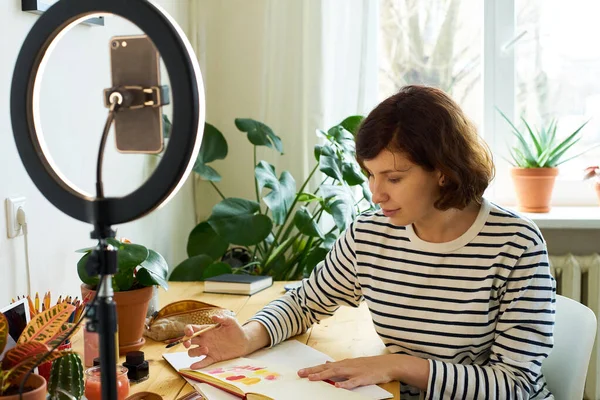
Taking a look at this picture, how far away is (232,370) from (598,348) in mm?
1762

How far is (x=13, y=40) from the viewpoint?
4.73 ft

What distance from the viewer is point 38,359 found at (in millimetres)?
957

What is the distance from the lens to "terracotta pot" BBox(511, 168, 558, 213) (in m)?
2.63

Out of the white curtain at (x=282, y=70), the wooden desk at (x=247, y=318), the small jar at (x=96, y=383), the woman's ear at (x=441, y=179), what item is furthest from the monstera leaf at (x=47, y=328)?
the white curtain at (x=282, y=70)

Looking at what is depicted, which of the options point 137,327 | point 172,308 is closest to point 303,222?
point 172,308

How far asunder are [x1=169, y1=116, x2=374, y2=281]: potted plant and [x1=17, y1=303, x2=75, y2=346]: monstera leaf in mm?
1135

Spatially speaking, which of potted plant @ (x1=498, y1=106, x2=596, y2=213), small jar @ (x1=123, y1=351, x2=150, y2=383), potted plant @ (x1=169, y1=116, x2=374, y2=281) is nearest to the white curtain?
potted plant @ (x1=169, y1=116, x2=374, y2=281)

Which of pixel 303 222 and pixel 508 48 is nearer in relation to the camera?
pixel 303 222

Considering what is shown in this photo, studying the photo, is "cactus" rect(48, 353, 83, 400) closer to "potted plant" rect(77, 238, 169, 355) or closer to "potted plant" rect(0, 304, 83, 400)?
"potted plant" rect(0, 304, 83, 400)

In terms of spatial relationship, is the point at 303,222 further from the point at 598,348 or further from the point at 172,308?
the point at 598,348

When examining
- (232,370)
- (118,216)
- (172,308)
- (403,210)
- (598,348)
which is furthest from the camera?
(598,348)

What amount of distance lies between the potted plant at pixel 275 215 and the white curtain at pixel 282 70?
12cm

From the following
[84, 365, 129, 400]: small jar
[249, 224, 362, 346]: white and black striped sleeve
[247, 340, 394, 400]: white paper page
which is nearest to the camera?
[84, 365, 129, 400]: small jar

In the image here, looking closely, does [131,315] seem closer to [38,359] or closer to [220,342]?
[220,342]
